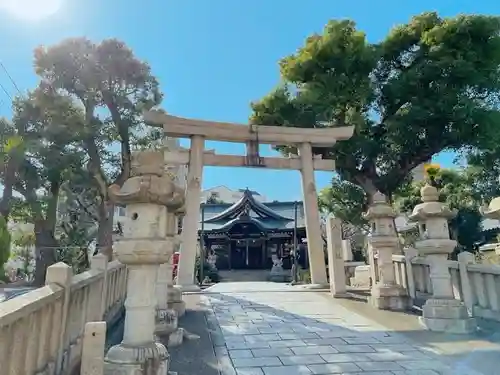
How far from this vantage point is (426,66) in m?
11.5

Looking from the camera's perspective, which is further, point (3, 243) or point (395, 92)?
point (395, 92)

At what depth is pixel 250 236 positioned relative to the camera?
2159 cm

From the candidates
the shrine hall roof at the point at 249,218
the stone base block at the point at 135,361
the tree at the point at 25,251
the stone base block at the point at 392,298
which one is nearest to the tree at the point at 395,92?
the stone base block at the point at 392,298

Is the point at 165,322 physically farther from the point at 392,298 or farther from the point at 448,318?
the point at 392,298

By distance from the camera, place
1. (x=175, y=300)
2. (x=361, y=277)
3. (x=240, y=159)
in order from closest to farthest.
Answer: (x=175, y=300) → (x=240, y=159) → (x=361, y=277)

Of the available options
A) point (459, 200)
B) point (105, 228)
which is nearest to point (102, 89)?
point (105, 228)

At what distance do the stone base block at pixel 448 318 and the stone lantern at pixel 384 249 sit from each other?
171 cm

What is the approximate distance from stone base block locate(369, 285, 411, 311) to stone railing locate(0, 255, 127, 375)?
17.1 feet

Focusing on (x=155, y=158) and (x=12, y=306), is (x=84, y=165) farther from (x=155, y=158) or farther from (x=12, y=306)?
(x=12, y=306)

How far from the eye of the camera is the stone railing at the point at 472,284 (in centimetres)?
529

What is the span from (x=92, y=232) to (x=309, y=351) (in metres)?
18.7

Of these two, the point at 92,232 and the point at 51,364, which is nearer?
the point at 51,364

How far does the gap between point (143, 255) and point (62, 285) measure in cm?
81

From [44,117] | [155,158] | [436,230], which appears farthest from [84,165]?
[436,230]
